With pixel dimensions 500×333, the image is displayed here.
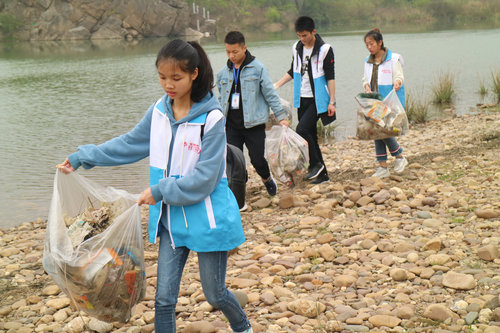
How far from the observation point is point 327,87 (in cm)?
623

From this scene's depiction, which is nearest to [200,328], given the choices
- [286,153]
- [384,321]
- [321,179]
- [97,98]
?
[384,321]

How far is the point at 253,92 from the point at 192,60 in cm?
298

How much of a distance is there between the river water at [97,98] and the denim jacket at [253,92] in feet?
9.82

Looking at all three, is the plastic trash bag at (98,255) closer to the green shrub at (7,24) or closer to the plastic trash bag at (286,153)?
the plastic trash bag at (286,153)

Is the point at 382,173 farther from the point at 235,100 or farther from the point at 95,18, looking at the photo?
the point at 95,18

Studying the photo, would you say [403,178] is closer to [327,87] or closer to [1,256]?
[327,87]

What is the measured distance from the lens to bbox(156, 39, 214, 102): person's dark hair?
8.75 ft

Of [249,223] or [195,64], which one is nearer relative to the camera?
[195,64]

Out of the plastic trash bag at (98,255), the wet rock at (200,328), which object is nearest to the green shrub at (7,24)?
the plastic trash bag at (98,255)

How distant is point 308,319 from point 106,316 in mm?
1126

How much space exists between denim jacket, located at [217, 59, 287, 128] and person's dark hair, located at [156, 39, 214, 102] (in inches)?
111

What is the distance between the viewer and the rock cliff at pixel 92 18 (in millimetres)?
54125

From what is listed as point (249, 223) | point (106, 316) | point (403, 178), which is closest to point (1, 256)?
point (249, 223)

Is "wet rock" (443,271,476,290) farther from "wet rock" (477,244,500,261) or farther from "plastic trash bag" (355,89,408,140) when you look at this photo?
"plastic trash bag" (355,89,408,140)
